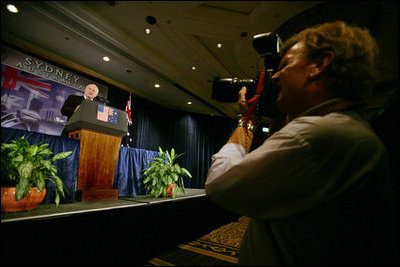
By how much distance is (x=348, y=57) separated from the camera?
1.96ft

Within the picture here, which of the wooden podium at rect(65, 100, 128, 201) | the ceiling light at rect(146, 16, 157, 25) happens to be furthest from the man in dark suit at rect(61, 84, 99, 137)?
the ceiling light at rect(146, 16, 157, 25)

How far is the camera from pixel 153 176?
2646 millimetres

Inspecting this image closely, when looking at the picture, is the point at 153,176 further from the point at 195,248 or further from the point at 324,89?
the point at 324,89

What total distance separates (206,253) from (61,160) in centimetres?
190

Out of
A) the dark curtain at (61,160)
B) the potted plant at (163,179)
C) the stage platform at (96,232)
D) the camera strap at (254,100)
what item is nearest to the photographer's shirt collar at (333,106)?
the camera strap at (254,100)

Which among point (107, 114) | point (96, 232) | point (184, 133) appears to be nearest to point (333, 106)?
point (96, 232)

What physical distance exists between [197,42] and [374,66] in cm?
343

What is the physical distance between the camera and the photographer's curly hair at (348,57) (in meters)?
0.58

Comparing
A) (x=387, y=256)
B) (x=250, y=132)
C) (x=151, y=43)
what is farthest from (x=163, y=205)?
(x=151, y=43)

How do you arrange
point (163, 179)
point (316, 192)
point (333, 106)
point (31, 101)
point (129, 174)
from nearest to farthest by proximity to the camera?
point (316, 192) < point (333, 106) < point (163, 179) < point (129, 174) < point (31, 101)

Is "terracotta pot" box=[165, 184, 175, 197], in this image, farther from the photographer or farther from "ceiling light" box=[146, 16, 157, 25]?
"ceiling light" box=[146, 16, 157, 25]

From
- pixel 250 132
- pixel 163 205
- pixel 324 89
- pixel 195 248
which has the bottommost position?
pixel 195 248

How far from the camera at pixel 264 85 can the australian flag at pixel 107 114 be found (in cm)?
163

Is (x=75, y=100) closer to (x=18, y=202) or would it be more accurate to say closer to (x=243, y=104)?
(x=18, y=202)
